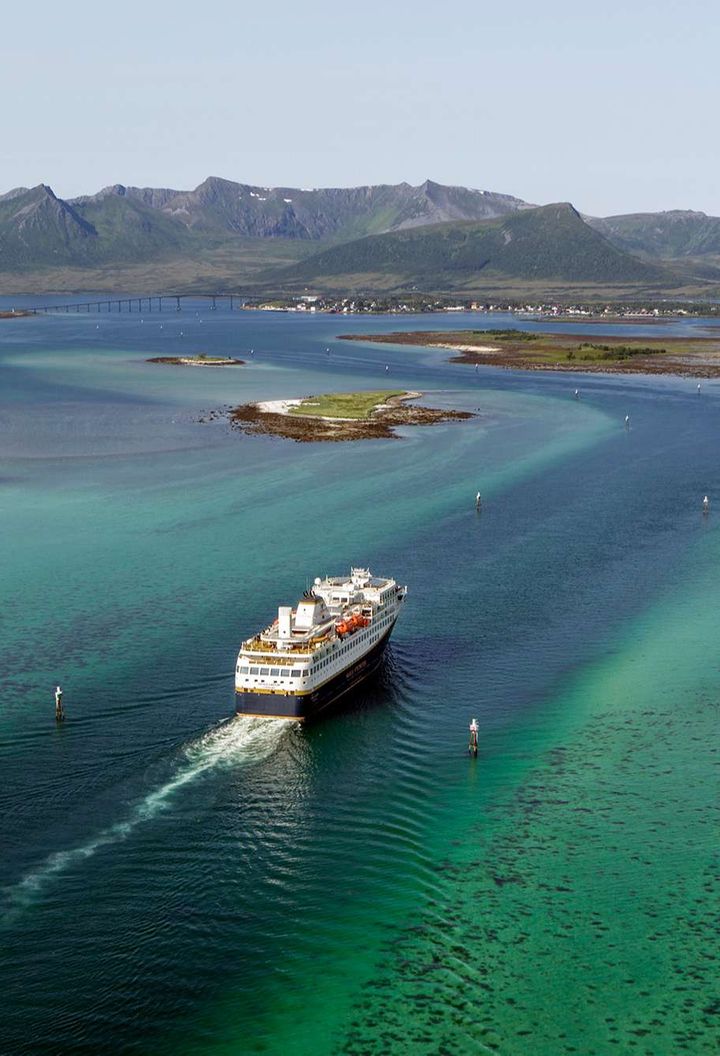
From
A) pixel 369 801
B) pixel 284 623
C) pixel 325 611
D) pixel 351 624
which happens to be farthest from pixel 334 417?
pixel 369 801

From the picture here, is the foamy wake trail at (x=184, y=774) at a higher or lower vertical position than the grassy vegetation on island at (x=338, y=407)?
lower

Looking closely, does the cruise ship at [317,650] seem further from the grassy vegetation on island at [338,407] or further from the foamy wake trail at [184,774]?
the grassy vegetation on island at [338,407]

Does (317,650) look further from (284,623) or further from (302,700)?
(284,623)

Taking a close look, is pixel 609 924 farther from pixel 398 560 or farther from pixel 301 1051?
pixel 398 560

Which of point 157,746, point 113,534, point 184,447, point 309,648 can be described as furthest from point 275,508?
point 157,746

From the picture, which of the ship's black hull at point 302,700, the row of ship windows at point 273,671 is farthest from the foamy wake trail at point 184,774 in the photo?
the row of ship windows at point 273,671
